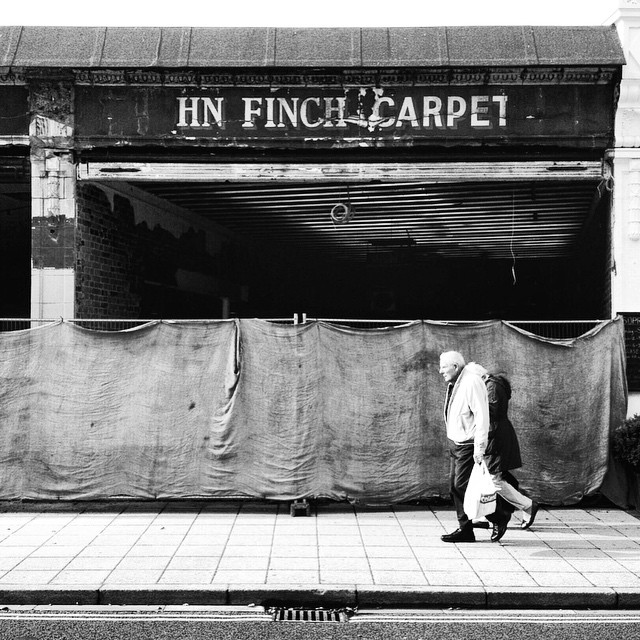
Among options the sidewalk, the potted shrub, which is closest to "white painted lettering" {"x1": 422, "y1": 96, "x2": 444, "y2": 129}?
the potted shrub

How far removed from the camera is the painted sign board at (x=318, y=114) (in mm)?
10508

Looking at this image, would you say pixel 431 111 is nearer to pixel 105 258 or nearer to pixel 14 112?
pixel 105 258

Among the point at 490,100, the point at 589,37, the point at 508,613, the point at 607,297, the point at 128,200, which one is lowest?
the point at 508,613

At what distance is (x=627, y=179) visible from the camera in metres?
10.4

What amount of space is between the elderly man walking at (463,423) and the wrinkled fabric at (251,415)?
1.32 metres

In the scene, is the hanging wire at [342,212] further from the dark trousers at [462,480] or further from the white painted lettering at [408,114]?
the dark trousers at [462,480]

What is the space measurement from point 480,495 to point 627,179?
16.6 ft

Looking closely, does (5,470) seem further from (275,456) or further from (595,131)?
(595,131)

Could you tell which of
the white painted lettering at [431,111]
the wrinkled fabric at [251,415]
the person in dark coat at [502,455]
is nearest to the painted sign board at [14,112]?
the wrinkled fabric at [251,415]

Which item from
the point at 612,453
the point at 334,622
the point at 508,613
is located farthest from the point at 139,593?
the point at 612,453

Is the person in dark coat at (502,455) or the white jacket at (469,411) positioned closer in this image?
the white jacket at (469,411)

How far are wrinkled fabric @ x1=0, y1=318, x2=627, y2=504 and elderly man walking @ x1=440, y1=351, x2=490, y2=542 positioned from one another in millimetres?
1323

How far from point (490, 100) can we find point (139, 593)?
24.3ft

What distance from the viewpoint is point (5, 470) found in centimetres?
923
